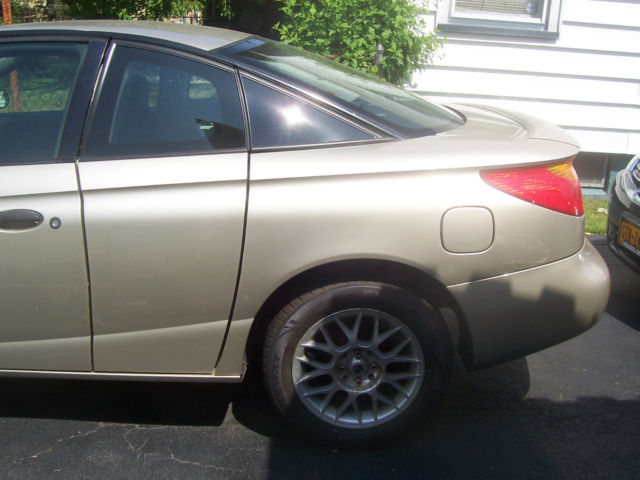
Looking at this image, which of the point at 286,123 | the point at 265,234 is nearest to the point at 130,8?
the point at 286,123

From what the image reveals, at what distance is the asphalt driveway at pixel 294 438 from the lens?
2932mm

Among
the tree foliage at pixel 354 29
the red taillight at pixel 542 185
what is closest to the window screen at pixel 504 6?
the tree foliage at pixel 354 29

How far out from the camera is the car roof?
2979mm

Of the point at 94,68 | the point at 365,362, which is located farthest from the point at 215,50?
the point at 365,362

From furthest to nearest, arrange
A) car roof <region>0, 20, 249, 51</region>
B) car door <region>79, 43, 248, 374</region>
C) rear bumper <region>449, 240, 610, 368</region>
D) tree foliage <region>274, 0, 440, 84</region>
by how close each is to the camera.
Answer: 1. tree foliage <region>274, 0, 440, 84</region>
2. car roof <region>0, 20, 249, 51</region>
3. rear bumper <region>449, 240, 610, 368</region>
4. car door <region>79, 43, 248, 374</region>

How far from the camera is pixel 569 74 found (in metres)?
7.24

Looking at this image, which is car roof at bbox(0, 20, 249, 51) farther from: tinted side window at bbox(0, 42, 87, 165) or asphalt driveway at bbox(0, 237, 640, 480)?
asphalt driveway at bbox(0, 237, 640, 480)

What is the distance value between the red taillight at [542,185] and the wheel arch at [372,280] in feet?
1.56

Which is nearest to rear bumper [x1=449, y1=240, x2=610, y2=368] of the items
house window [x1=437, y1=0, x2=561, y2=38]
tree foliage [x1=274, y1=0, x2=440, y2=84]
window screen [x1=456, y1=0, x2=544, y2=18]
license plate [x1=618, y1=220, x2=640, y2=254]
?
license plate [x1=618, y1=220, x2=640, y2=254]

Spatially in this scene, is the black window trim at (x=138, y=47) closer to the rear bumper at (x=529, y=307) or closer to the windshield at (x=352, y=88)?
the windshield at (x=352, y=88)

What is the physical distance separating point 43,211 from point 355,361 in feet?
4.58

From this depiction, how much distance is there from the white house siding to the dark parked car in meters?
2.73

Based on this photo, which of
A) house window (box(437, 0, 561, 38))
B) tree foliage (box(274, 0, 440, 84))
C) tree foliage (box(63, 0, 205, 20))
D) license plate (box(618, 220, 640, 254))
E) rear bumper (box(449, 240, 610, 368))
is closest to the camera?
rear bumper (box(449, 240, 610, 368))

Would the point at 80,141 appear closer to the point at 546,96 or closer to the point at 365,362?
the point at 365,362
